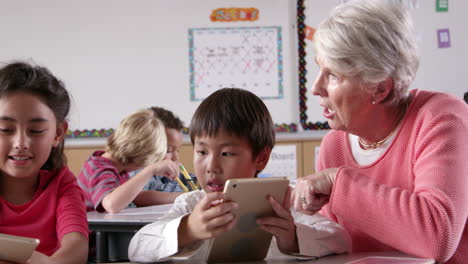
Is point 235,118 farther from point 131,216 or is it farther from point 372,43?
point 131,216

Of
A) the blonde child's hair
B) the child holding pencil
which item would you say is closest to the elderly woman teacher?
the blonde child's hair

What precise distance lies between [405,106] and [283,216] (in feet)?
1.40

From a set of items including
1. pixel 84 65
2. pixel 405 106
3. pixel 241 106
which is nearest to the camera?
pixel 405 106

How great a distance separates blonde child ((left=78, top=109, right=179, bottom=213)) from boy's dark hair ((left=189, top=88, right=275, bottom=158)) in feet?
3.44

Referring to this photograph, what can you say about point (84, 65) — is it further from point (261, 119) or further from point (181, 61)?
point (261, 119)

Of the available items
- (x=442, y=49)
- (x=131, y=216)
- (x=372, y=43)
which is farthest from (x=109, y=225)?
(x=442, y=49)

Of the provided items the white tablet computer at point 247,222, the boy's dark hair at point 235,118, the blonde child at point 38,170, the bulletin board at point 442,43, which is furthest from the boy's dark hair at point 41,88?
the bulletin board at point 442,43

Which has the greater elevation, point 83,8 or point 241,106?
point 83,8

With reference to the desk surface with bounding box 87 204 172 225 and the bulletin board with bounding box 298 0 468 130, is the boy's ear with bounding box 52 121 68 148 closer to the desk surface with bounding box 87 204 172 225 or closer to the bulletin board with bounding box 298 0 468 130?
the desk surface with bounding box 87 204 172 225

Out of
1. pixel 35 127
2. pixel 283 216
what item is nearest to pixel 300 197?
pixel 283 216

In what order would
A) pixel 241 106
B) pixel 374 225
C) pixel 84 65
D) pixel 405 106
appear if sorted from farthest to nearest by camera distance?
1. pixel 84 65
2. pixel 241 106
3. pixel 405 106
4. pixel 374 225

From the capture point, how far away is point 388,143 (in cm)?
123

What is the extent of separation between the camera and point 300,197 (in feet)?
3.64

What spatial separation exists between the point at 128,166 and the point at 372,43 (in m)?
1.80
